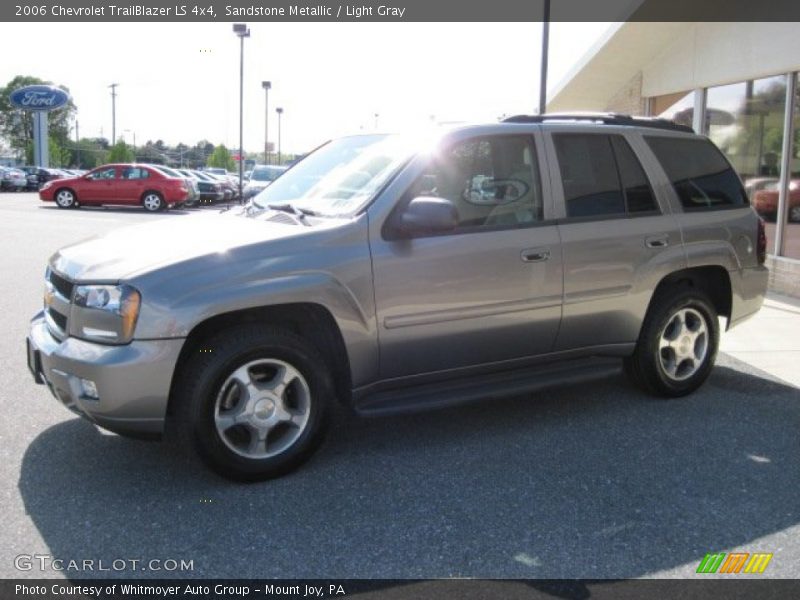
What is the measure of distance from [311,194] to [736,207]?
123 inches

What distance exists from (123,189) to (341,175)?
23677 mm

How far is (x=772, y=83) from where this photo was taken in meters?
10.7

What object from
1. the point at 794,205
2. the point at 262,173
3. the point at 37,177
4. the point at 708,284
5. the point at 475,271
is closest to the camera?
the point at 475,271

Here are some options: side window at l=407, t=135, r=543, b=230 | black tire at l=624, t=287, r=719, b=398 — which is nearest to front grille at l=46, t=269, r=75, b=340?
side window at l=407, t=135, r=543, b=230

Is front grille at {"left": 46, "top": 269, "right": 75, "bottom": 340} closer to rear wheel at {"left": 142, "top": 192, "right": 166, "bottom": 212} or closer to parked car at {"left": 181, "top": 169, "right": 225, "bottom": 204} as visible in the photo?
rear wheel at {"left": 142, "top": 192, "right": 166, "bottom": 212}

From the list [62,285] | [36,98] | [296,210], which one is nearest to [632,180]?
[296,210]

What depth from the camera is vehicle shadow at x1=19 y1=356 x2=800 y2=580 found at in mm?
3354

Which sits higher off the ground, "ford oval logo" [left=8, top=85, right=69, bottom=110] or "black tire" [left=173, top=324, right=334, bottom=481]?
"ford oval logo" [left=8, top=85, right=69, bottom=110]

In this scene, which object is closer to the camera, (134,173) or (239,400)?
(239,400)

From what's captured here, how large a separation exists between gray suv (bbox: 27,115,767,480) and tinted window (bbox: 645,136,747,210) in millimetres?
16

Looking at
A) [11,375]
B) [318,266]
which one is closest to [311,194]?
[318,266]

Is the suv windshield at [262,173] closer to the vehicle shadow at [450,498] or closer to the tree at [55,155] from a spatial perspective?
the vehicle shadow at [450,498]

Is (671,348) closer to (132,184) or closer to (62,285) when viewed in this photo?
(62,285)

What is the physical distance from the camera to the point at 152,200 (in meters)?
26.4
